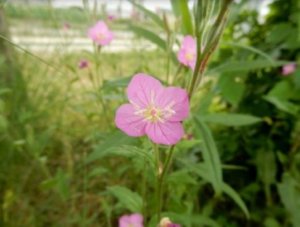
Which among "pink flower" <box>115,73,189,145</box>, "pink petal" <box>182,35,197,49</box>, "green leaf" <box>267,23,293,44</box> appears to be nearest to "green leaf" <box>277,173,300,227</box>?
"green leaf" <box>267,23,293,44</box>

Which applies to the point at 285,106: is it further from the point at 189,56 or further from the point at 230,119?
the point at 189,56

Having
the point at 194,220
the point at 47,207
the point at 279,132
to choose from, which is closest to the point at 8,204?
the point at 47,207

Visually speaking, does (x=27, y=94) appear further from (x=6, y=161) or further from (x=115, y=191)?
(x=115, y=191)

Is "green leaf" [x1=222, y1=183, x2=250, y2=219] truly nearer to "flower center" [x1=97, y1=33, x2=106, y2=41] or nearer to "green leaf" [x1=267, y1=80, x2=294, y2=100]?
"green leaf" [x1=267, y1=80, x2=294, y2=100]

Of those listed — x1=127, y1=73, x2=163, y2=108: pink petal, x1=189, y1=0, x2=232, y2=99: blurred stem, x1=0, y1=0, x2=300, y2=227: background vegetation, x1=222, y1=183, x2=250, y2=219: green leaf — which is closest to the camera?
x1=189, y1=0, x2=232, y2=99: blurred stem

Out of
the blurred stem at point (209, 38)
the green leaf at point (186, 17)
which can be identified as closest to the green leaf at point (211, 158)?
the green leaf at point (186, 17)

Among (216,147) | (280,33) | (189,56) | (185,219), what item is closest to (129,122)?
(189,56)
